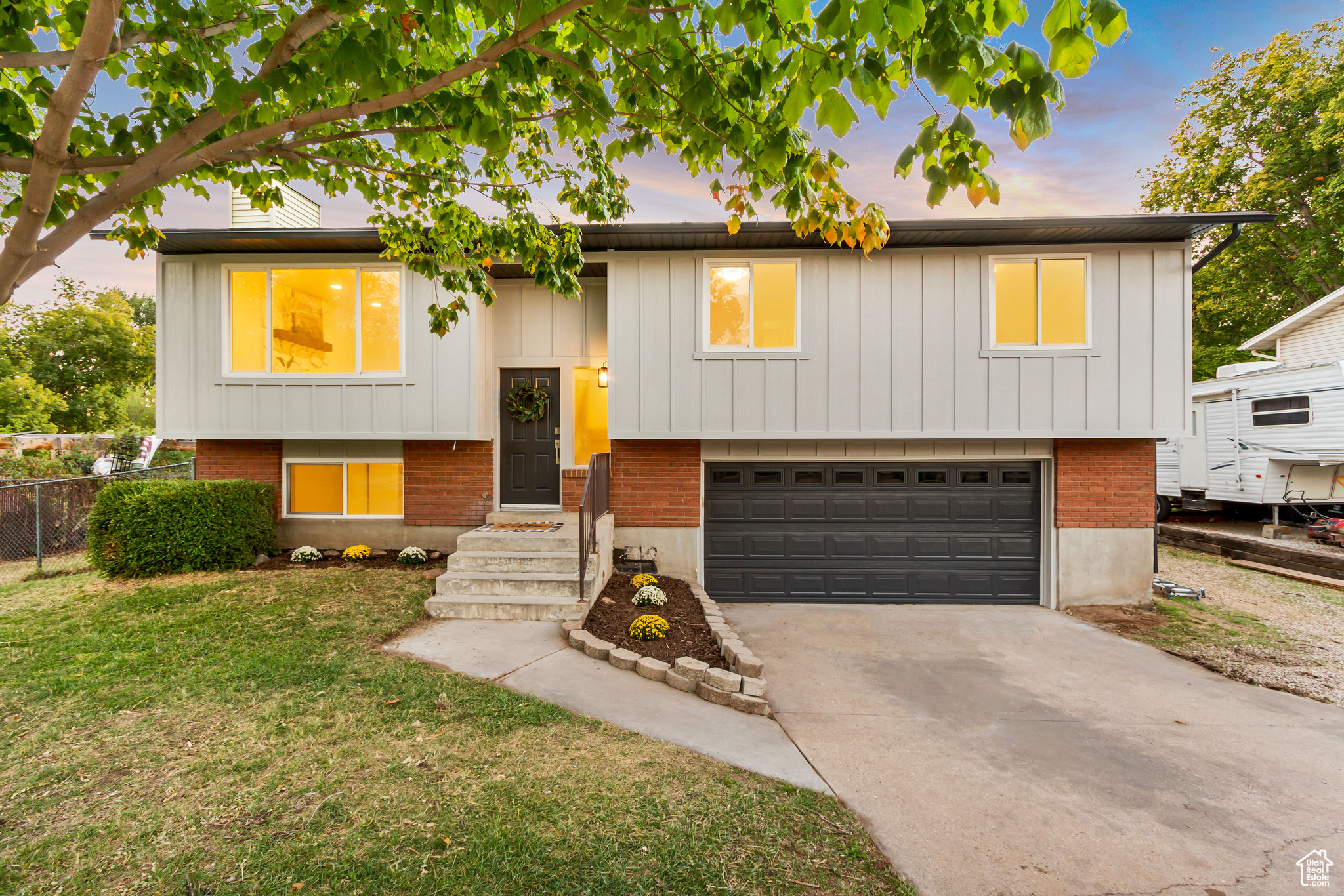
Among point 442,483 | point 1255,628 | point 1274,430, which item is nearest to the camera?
point 1255,628

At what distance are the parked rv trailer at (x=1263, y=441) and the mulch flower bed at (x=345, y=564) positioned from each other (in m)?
13.0

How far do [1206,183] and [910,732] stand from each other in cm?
2458

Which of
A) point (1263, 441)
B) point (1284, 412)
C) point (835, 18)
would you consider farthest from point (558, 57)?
point (1263, 441)

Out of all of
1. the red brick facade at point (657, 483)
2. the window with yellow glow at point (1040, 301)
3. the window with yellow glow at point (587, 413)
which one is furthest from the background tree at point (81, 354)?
the window with yellow glow at point (1040, 301)

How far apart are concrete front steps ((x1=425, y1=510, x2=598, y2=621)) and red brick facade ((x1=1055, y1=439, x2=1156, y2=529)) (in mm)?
6775

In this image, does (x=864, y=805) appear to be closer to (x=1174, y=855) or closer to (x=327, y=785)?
(x=1174, y=855)

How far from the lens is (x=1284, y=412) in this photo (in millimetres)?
11203

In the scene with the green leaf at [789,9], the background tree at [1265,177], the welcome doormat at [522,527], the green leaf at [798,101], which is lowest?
the welcome doormat at [522,527]

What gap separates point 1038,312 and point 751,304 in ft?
13.0

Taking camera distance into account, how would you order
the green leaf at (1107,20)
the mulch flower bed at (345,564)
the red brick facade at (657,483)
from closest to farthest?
the green leaf at (1107,20), the mulch flower bed at (345,564), the red brick facade at (657,483)

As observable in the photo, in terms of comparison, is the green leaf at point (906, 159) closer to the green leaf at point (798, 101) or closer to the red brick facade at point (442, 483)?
the green leaf at point (798, 101)

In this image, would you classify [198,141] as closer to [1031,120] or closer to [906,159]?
[906,159]

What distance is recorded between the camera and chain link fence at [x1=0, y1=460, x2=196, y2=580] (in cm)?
823

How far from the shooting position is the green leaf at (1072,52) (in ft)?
6.41
